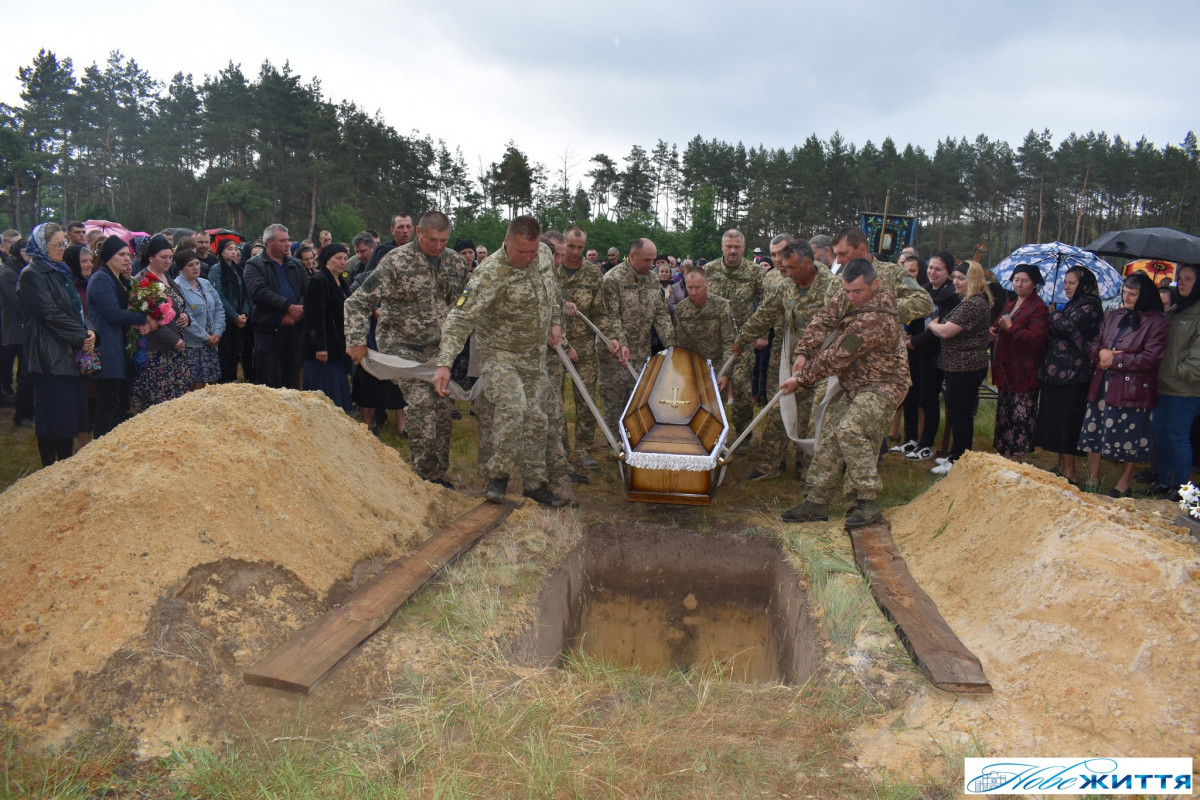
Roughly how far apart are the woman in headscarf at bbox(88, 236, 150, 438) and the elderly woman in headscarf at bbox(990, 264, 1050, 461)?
703 cm

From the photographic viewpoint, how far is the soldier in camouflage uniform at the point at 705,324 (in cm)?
726

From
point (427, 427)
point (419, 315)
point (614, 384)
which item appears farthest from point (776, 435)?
point (419, 315)

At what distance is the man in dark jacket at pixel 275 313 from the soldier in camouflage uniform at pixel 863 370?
Answer: 4540 mm

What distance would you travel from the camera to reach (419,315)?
5.66m

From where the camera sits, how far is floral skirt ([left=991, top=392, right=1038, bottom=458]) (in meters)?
6.37

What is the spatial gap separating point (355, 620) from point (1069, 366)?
5.88 meters

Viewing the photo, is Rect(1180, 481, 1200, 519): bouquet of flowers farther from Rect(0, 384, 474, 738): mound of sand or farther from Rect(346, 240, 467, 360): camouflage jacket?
Rect(346, 240, 467, 360): camouflage jacket

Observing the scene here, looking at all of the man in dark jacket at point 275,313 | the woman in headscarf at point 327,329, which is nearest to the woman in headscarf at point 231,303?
the man in dark jacket at point 275,313

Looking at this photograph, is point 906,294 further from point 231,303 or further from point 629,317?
point 231,303

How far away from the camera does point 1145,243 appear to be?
19.7 ft

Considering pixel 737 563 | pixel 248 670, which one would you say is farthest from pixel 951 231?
pixel 248 670

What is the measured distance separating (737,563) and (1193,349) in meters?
3.82

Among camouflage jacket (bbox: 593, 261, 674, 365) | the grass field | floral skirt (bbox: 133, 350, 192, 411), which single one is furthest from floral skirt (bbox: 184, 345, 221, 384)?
the grass field

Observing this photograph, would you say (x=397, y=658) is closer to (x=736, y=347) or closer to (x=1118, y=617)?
(x=1118, y=617)
